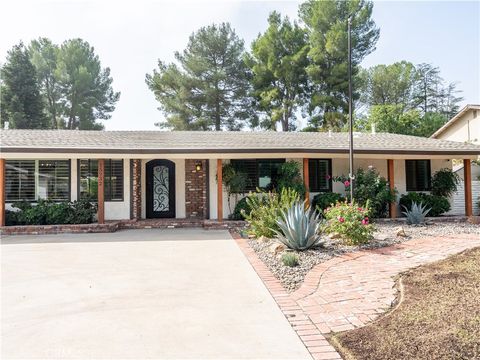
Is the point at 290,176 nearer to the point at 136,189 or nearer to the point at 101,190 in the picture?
the point at 136,189

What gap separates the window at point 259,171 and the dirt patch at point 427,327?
24.8 ft

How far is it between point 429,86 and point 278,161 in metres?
28.7

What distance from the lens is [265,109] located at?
25062 millimetres

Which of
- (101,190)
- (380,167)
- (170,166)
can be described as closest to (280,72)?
(380,167)

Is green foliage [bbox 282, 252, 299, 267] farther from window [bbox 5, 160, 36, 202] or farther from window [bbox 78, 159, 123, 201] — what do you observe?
window [bbox 5, 160, 36, 202]

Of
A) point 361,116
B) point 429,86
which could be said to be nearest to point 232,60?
point 361,116

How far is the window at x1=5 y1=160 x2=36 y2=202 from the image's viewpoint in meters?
11.2

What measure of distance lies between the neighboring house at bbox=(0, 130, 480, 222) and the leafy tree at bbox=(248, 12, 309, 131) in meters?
13.2

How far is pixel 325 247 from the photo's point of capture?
666 cm

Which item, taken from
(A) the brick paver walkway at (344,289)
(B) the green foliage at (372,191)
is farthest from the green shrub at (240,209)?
(A) the brick paver walkway at (344,289)

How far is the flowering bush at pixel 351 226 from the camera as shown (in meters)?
6.79

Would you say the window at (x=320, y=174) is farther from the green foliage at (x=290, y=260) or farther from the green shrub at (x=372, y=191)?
the green foliage at (x=290, y=260)

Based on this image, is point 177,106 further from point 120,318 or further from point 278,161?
point 120,318

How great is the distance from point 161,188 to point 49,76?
23.2 m
